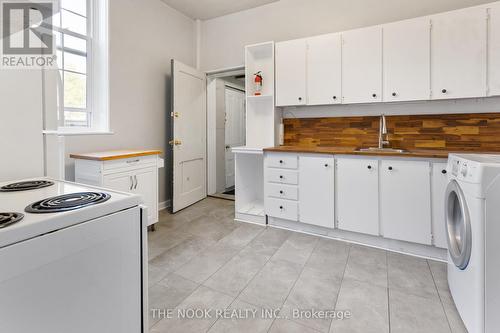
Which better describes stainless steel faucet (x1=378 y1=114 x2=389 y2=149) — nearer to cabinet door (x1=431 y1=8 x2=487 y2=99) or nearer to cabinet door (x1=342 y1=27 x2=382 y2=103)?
cabinet door (x1=342 y1=27 x2=382 y2=103)

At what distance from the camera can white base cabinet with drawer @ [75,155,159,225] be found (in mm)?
2533

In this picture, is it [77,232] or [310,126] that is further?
[310,126]

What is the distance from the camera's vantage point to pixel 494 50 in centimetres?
239

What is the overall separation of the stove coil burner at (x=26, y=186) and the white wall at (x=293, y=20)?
344cm

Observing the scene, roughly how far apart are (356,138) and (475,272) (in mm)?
2051

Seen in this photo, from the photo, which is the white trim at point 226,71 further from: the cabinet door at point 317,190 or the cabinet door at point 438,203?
the cabinet door at point 438,203

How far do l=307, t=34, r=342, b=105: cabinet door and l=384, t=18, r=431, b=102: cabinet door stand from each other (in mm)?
490

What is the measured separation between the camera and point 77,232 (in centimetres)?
76

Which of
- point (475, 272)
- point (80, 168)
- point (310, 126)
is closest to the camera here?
point (475, 272)

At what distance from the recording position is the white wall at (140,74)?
124 inches

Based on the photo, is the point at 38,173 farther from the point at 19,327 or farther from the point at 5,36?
the point at 19,327

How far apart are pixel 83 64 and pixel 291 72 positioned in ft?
8.01

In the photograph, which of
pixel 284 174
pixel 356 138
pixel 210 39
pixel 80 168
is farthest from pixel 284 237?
pixel 210 39

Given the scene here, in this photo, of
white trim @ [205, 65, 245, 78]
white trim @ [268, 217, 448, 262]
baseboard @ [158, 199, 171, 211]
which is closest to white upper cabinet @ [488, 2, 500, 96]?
white trim @ [268, 217, 448, 262]
